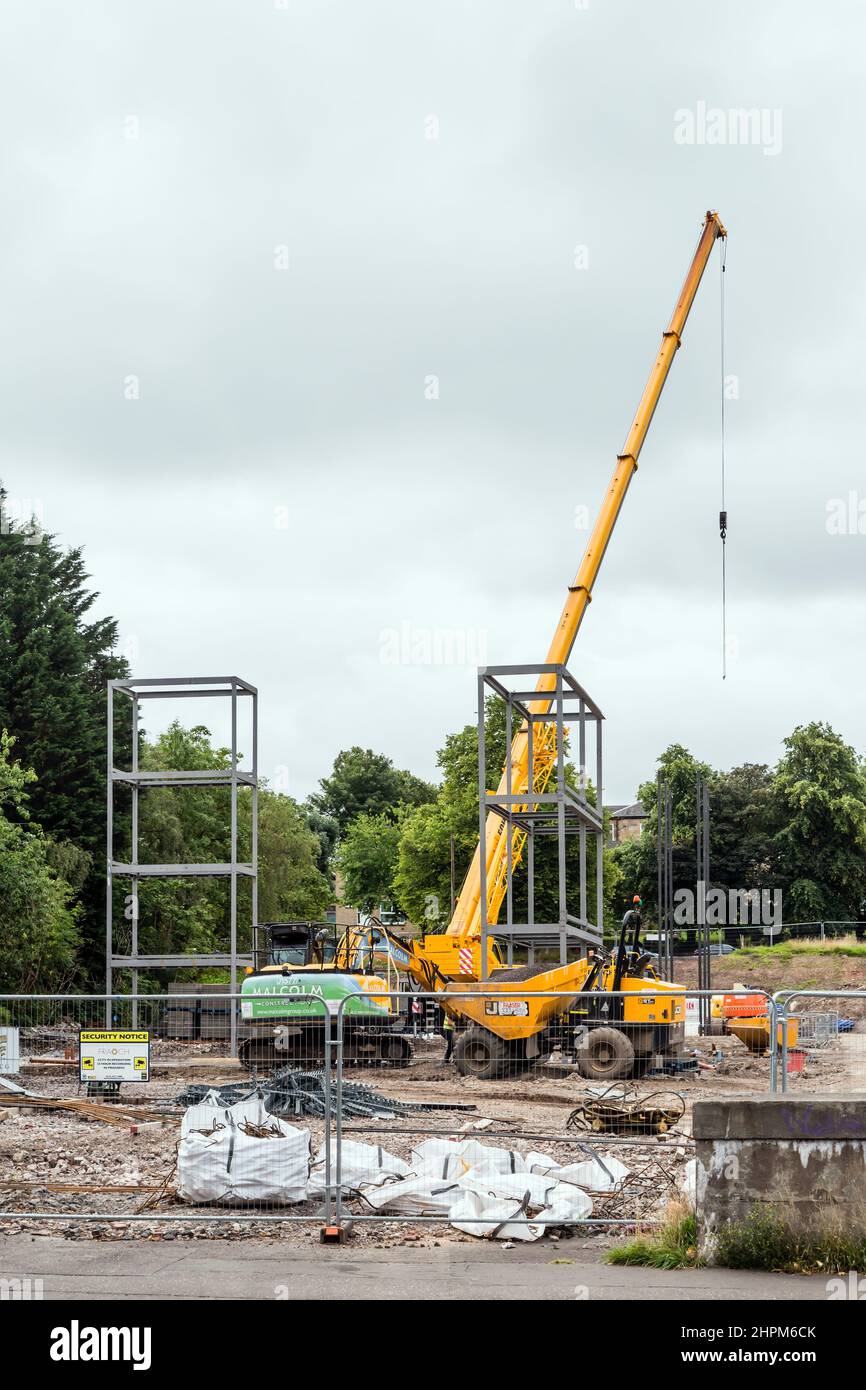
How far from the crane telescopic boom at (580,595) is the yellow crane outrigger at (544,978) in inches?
1.2

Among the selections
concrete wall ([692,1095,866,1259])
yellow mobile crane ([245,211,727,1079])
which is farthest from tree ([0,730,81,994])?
concrete wall ([692,1095,866,1259])

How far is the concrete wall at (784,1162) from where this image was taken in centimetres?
1018

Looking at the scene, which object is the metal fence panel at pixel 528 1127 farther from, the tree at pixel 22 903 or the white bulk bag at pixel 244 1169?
the tree at pixel 22 903

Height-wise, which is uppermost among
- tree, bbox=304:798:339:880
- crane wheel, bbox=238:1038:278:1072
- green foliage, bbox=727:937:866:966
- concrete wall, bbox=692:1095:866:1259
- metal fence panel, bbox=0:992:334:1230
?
tree, bbox=304:798:339:880

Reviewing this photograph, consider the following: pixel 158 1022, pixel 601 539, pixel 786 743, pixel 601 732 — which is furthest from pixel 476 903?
pixel 786 743

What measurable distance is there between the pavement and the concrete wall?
0.42 meters

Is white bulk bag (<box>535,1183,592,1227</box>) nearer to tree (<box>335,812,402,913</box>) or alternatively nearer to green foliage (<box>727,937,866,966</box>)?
green foliage (<box>727,937,866,966</box>)

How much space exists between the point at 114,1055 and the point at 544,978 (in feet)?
43.8

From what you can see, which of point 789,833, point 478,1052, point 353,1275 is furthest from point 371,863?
point 353,1275

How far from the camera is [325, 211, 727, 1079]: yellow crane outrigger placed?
2317cm

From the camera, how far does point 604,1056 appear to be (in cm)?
2317

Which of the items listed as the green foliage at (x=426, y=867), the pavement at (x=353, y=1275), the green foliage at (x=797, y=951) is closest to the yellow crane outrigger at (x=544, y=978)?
the pavement at (x=353, y=1275)

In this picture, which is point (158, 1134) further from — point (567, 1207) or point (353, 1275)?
point (353, 1275)
